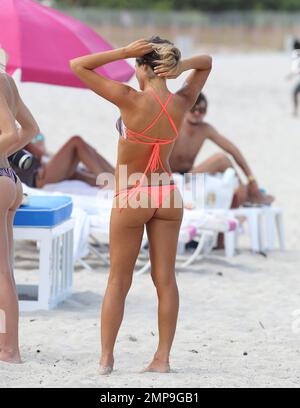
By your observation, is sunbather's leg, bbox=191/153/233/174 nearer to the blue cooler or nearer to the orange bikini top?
the blue cooler

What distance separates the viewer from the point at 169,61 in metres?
4.54

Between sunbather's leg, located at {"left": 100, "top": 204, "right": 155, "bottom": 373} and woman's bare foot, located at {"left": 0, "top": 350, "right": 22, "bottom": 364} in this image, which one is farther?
woman's bare foot, located at {"left": 0, "top": 350, "right": 22, "bottom": 364}

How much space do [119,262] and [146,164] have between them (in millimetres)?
439

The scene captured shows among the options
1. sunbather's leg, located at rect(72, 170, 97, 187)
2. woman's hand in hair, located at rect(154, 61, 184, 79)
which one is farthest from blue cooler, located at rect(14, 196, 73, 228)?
sunbather's leg, located at rect(72, 170, 97, 187)

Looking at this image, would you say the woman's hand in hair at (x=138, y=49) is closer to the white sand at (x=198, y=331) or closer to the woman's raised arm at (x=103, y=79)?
the woman's raised arm at (x=103, y=79)

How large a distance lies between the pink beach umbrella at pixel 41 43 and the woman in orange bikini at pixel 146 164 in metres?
2.94

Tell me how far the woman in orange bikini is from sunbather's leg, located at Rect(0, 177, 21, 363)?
1.44 ft

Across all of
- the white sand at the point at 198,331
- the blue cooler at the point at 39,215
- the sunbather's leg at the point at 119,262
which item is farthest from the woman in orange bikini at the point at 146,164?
the blue cooler at the point at 39,215

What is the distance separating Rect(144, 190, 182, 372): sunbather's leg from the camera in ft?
15.4

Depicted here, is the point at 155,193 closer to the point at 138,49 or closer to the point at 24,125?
the point at 138,49

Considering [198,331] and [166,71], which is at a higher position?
[166,71]

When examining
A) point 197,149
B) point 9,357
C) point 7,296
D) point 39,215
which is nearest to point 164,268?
point 7,296

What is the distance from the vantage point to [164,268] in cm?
473

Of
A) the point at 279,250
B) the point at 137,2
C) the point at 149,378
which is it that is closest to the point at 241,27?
the point at 137,2
